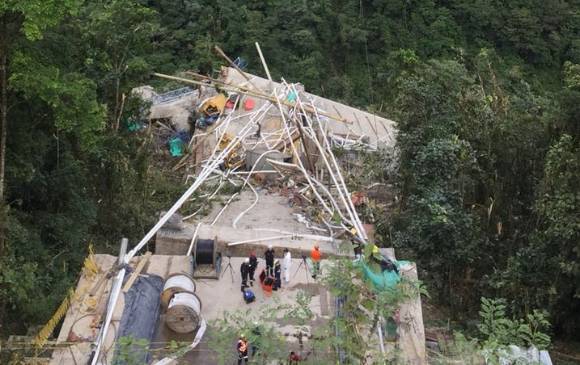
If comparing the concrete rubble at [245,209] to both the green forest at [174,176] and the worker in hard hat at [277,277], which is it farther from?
the green forest at [174,176]

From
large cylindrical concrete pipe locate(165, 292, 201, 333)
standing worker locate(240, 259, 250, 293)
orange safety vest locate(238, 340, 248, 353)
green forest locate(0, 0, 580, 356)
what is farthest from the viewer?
green forest locate(0, 0, 580, 356)

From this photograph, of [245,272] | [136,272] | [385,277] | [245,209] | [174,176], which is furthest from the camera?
[174,176]

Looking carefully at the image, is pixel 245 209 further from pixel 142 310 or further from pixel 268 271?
pixel 142 310

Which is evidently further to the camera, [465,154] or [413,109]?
[413,109]

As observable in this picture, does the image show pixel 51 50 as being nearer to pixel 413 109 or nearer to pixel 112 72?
pixel 112 72

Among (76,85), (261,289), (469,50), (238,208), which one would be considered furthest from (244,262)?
(469,50)

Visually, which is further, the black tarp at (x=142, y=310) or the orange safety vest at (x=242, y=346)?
the black tarp at (x=142, y=310)

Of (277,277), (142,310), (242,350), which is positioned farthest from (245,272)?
(242,350)

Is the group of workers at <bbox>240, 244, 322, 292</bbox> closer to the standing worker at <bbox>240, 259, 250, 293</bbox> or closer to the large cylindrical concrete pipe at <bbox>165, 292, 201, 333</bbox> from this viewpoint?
the standing worker at <bbox>240, 259, 250, 293</bbox>

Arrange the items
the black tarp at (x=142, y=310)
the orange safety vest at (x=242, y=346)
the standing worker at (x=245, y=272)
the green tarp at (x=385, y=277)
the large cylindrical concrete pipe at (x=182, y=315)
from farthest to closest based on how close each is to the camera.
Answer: the standing worker at (x=245, y=272), the large cylindrical concrete pipe at (x=182, y=315), the black tarp at (x=142, y=310), the green tarp at (x=385, y=277), the orange safety vest at (x=242, y=346)

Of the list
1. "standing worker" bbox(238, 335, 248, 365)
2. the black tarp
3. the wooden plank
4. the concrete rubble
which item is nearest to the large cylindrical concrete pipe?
the concrete rubble

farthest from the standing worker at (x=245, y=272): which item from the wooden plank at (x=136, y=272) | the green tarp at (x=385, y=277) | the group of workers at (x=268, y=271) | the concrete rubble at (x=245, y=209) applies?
the green tarp at (x=385, y=277)
